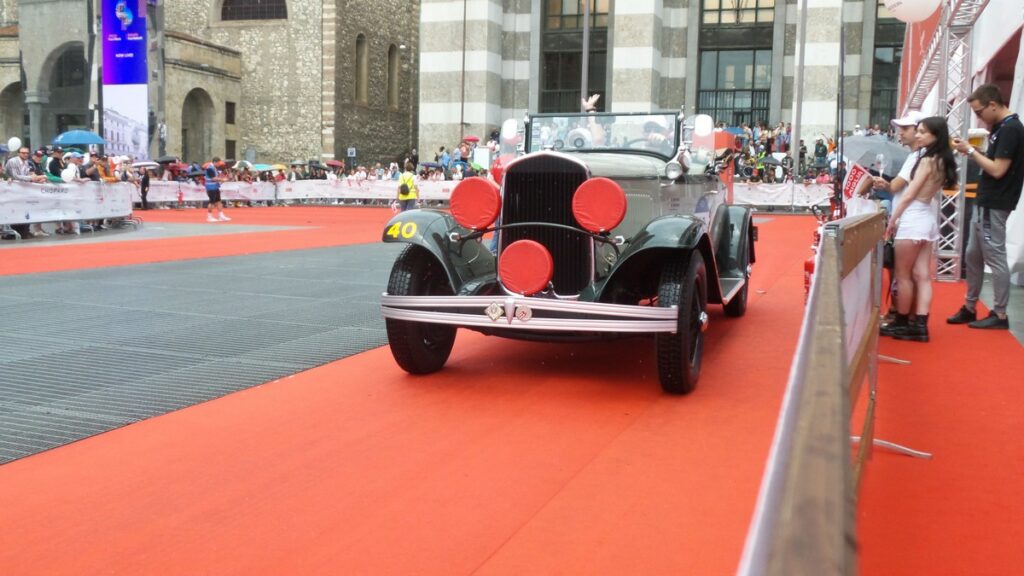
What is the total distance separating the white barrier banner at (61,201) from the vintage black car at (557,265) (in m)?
13.1

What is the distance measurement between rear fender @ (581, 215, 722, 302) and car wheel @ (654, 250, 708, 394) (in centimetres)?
11

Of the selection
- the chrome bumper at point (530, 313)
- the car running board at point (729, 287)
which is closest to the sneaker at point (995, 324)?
the car running board at point (729, 287)

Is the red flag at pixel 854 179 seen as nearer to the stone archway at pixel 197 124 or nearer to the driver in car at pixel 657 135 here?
the driver in car at pixel 657 135

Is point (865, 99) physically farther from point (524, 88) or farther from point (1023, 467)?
point (1023, 467)

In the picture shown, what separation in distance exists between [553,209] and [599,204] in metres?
0.37

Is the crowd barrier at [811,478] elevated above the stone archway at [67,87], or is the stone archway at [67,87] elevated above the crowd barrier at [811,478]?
the stone archway at [67,87]

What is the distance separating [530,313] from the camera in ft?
16.6

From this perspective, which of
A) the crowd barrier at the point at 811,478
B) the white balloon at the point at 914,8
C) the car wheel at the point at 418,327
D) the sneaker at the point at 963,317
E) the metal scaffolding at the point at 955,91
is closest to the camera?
the crowd barrier at the point at 811,478

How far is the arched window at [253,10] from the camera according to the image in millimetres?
44781

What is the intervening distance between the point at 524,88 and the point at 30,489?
1503 inches

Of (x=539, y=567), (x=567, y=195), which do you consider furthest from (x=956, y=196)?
(x=539, y=567)

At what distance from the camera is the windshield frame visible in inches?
286

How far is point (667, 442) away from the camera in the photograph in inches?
170

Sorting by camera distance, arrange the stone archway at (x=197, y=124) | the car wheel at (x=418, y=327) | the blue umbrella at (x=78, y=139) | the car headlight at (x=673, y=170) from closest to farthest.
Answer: the car wheel at (x=418, y=327)
the car headlight at (x=673, y=170)
the blue umbrella at (x=78, y=139)
the stone archway at (x=197, y=124)
